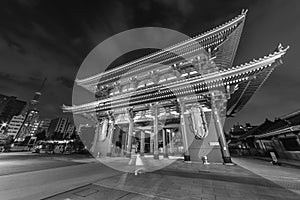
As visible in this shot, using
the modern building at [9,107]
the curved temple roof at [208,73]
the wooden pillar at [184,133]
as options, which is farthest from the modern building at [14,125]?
the wooden pillar at [184,133]

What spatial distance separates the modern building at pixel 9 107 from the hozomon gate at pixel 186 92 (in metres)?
113

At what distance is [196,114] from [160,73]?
5.98m

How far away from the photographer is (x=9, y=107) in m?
88.1

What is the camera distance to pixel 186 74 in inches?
478

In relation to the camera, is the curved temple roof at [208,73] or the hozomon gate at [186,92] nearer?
the curved temple roof at [208,73]

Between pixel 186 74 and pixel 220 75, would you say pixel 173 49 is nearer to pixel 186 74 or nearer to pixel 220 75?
pixel 186 74

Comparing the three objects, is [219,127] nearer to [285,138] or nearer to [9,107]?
[285,138]

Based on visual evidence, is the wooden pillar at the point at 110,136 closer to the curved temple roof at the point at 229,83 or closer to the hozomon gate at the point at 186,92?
the hozomon gate at the point at 186,92

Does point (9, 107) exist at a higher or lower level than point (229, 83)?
higher

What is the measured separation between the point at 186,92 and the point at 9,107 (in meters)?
130

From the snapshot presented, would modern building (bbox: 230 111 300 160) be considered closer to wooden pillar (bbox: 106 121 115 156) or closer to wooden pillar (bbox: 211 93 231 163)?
wooden pillar (bbox: 211 93 231 163)

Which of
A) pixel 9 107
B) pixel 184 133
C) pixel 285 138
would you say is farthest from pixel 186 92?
pixel 9 107

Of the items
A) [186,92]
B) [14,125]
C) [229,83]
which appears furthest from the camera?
[14,125]

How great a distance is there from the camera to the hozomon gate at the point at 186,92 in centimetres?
830
